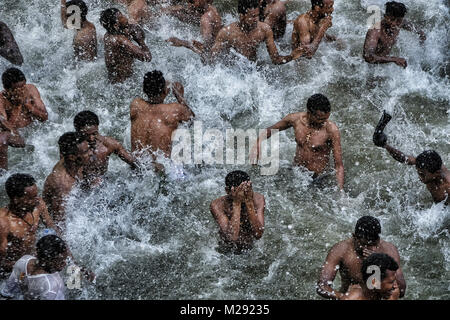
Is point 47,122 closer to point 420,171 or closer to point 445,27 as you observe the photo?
point 420,171

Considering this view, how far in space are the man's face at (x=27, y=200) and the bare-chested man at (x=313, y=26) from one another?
360cm

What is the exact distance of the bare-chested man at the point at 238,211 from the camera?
5.39 metres

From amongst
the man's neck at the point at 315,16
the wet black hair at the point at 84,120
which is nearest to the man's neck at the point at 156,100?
the wet black hair at the point at 84,120

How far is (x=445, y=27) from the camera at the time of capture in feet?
28.6

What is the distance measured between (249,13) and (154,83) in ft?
5.27

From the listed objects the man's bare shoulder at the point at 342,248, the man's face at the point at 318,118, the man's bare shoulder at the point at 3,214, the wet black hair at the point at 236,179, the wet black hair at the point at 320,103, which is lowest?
the man's bare shoulder at the point at 342,248

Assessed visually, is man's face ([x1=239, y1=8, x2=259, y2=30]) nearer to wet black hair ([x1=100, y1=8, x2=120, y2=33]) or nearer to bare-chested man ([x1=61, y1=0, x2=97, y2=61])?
wet black hair ([x1=100, y1=8, x2=120, y2=33])

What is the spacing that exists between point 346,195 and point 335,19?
3.56 metres

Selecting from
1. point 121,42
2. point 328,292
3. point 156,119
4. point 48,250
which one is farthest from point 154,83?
point 328,292

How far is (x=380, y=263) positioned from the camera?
14.9ft

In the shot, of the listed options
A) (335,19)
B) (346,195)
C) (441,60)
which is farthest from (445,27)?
(346,195)

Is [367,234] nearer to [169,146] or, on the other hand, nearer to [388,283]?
[388,283]

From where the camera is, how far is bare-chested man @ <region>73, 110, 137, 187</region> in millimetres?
5953

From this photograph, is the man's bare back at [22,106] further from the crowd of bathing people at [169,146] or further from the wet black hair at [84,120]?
the wet black hair at [84,120]
